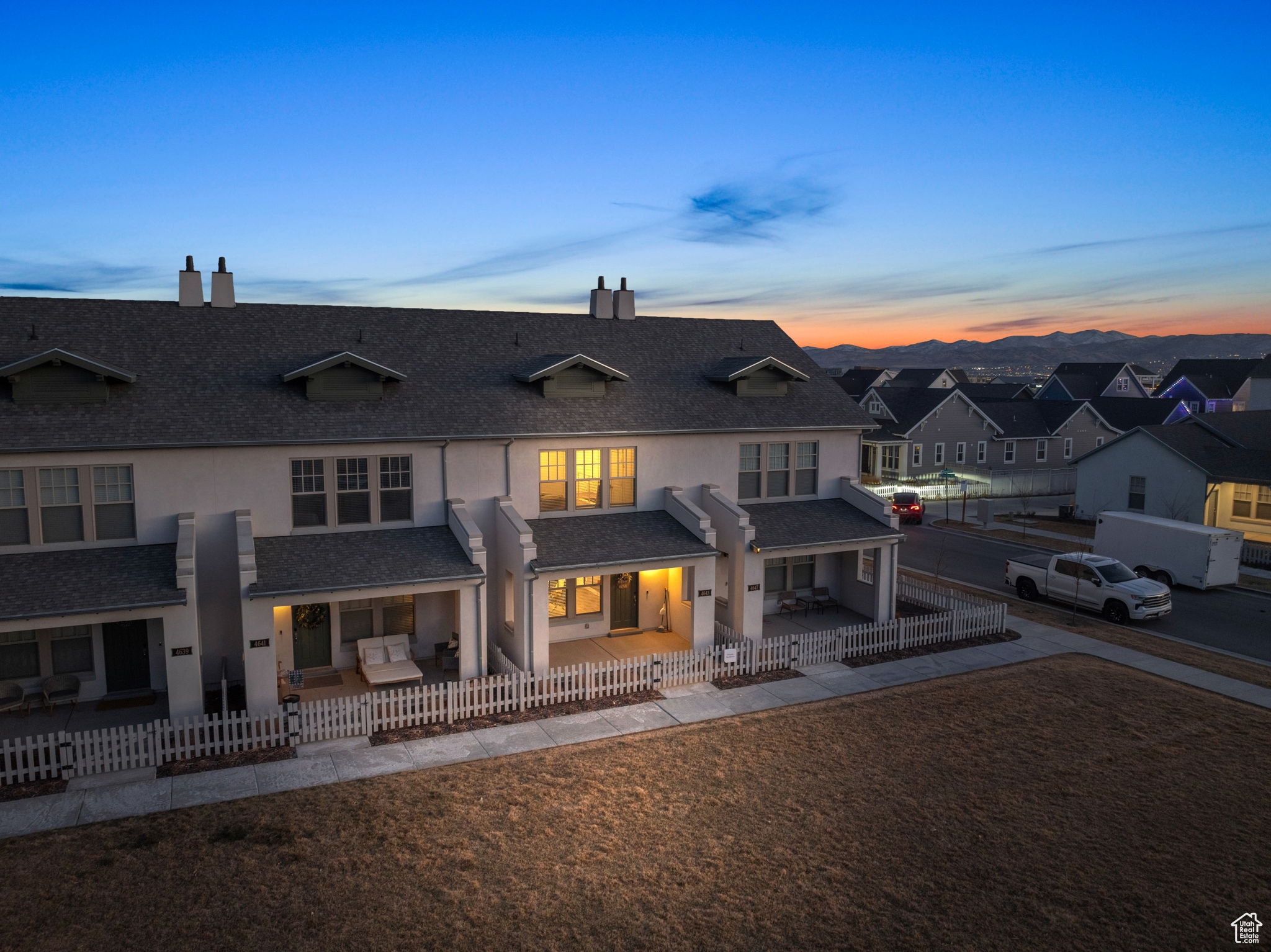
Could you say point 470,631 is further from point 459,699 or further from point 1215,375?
point 1215,375

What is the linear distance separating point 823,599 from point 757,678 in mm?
6885

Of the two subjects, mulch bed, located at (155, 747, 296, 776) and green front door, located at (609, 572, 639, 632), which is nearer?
mulch bed, located at (155, 747, 296, 776)

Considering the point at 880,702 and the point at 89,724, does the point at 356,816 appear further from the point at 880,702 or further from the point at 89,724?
the point at 880,702

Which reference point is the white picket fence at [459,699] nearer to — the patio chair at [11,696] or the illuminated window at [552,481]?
the patio chair at [11,696]

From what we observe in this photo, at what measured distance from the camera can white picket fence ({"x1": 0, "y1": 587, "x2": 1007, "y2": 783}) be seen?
15.4m

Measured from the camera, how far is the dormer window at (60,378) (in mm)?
17766

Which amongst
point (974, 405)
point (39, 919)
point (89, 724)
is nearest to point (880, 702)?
point (39, 919)

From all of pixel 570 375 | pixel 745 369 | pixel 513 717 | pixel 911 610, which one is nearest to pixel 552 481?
pixel 570 375

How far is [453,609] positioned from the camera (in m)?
22.1

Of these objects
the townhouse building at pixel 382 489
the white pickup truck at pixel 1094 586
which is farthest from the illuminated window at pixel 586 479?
the white pickup truck at pixel 1094 586

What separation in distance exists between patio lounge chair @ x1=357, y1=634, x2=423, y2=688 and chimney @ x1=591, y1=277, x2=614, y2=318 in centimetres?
1260

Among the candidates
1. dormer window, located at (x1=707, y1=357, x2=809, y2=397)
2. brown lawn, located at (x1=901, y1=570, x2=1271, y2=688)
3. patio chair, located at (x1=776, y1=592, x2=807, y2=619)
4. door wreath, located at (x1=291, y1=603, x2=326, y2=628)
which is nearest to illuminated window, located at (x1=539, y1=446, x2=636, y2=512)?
dormer window, located at (x1=707, y1=357, x2=809, y2=397)

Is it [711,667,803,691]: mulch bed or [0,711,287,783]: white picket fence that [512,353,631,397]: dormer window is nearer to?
[711,667,803,691]: mulch bed

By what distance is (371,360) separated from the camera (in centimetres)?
2161
